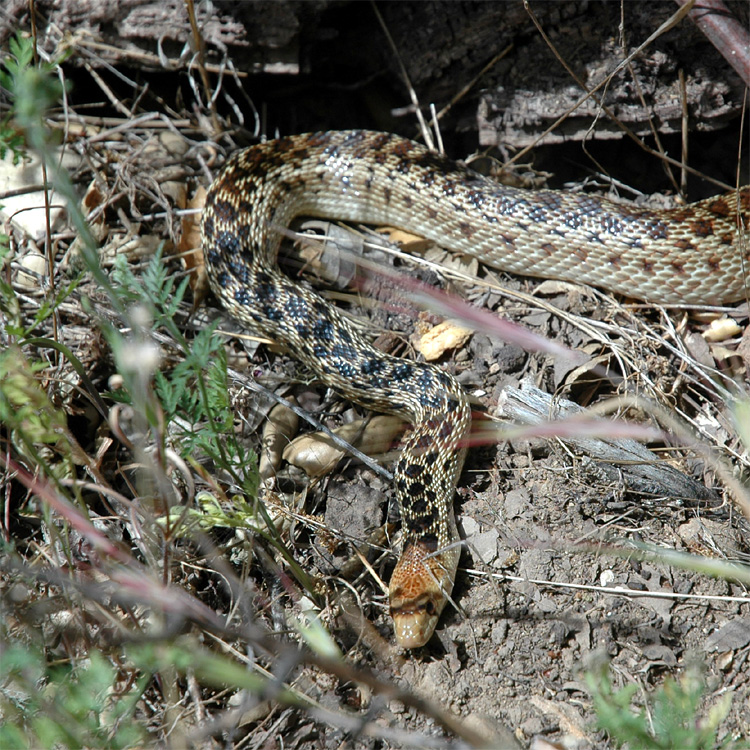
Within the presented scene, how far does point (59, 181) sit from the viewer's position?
6.73 ft

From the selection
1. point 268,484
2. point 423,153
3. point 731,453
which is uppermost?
point 423,153

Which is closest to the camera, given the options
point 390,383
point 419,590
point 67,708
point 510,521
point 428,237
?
point 67,708

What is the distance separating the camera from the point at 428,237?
5.62 m

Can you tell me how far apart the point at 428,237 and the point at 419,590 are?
3013mm

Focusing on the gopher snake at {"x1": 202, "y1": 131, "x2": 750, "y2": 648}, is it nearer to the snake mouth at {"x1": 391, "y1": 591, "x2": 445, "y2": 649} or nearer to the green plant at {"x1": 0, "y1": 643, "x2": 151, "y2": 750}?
the snake mouth at {"x1": 391, "y1": 591, "x2": 445, "y2": 649}

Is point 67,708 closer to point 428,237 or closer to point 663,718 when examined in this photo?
point 663,718

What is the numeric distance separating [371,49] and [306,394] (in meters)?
3.24

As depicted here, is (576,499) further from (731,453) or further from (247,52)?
(247,52)

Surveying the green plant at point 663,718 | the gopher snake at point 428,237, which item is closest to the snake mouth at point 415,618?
the gopher snake at point 428,237

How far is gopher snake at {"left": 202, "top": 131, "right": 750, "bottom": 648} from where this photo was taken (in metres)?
4.32

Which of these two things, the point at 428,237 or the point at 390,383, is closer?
the point at 390,383

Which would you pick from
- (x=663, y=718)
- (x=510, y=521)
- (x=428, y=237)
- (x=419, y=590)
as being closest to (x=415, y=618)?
(x=419, y=590)

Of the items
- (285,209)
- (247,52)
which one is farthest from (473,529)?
(247,52)

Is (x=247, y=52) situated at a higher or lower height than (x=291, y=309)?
higher
